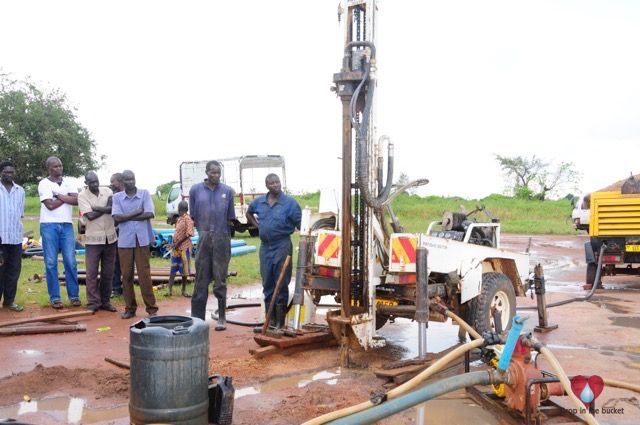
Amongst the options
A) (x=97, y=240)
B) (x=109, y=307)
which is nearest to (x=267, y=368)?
(x=109, y=307)

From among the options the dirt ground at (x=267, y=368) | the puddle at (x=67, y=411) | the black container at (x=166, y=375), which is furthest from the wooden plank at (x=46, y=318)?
the black container at (x=166, y=375)

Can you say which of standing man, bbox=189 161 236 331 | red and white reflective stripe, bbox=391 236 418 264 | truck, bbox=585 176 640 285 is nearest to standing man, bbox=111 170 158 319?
standing man, bbox=189 161 236 331

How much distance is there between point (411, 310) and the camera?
237 inches

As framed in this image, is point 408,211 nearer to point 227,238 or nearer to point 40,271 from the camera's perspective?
point 40,271

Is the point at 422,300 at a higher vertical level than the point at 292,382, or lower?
higher

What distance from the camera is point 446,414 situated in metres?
4.77

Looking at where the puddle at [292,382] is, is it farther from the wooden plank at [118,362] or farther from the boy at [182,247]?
the boy at [182,247]

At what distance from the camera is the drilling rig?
5.77 meters

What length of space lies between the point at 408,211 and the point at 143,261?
96.3 feet

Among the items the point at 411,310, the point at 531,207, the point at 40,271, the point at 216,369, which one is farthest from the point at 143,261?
the point at 531,207

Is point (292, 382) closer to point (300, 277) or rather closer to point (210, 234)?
point (300, 277)

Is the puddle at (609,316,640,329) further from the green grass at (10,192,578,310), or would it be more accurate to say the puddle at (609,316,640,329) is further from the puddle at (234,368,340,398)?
the green grass at (10,192,578,310)

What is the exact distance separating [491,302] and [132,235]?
15.6 feet

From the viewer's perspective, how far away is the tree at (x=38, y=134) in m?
33.0
